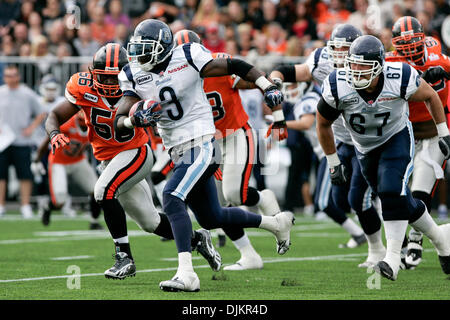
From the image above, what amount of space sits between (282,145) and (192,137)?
25.8ft

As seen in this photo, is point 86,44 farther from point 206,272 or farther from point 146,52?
point 146,52

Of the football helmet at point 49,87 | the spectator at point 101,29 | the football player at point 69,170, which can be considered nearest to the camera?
the football player at point 69,170

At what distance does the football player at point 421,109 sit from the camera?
7.25 metres

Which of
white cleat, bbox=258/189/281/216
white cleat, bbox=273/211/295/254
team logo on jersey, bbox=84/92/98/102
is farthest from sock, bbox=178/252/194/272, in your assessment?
white cleat, bbox=258/189/281/216

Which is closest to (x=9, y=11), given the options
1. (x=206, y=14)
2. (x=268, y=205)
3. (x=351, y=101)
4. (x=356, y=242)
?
(x=206, y=14)

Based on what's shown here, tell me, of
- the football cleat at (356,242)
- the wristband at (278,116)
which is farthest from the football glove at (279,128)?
the football cleat at (356,242)

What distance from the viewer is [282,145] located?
13.8 metres

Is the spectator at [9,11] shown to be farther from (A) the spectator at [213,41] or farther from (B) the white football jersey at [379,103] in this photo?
(B) the white football jersey at [379,103]

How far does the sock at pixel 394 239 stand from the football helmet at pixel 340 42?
1.71 meters

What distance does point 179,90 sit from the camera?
19.7ft

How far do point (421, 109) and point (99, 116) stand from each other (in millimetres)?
2637

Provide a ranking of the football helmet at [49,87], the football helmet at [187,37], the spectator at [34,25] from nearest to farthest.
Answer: the football helmet at [187,37] → the football helmet at [49,87] → the spectator at [34,25]
